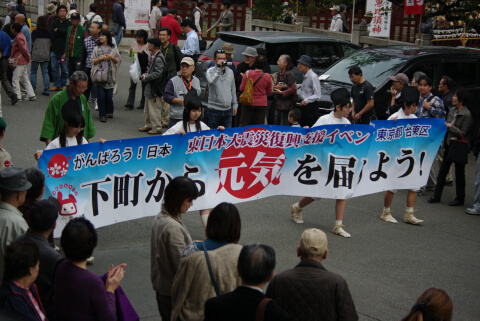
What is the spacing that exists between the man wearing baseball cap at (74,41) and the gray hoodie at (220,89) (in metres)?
5.24

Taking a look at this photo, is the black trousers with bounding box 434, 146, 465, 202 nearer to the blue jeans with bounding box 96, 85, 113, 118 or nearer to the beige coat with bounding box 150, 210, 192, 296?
the beige coat with bounding box 150, 210, 192, 296

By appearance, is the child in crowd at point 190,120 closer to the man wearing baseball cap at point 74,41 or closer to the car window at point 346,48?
the man wearing baseball cap at point 74,41

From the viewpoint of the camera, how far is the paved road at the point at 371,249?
6.23 m

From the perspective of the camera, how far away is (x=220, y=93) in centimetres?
1014

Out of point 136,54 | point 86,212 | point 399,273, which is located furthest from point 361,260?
point 136,54

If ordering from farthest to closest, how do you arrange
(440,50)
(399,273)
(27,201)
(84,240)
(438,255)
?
(440,50) → (438,255) → (399,273) → (27,201) → (84,240)

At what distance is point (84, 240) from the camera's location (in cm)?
379

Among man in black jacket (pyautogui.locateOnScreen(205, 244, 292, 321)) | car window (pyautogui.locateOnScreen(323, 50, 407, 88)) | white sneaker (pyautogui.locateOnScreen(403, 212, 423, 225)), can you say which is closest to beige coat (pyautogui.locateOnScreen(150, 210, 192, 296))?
man in black jacket (pyautogui.locateOnScreen(205, 244, 292, 321))

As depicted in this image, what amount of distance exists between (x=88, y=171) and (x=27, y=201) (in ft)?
4.58

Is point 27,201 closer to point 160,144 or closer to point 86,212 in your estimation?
point 86,212

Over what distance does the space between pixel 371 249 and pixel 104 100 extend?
24.5 ft

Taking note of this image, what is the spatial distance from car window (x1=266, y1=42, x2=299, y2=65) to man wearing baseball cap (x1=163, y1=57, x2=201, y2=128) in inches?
138

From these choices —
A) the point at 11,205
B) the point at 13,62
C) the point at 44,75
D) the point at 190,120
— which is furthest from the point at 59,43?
the point at 11,205

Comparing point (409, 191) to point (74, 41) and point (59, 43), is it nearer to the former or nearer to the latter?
point (74, 41)
